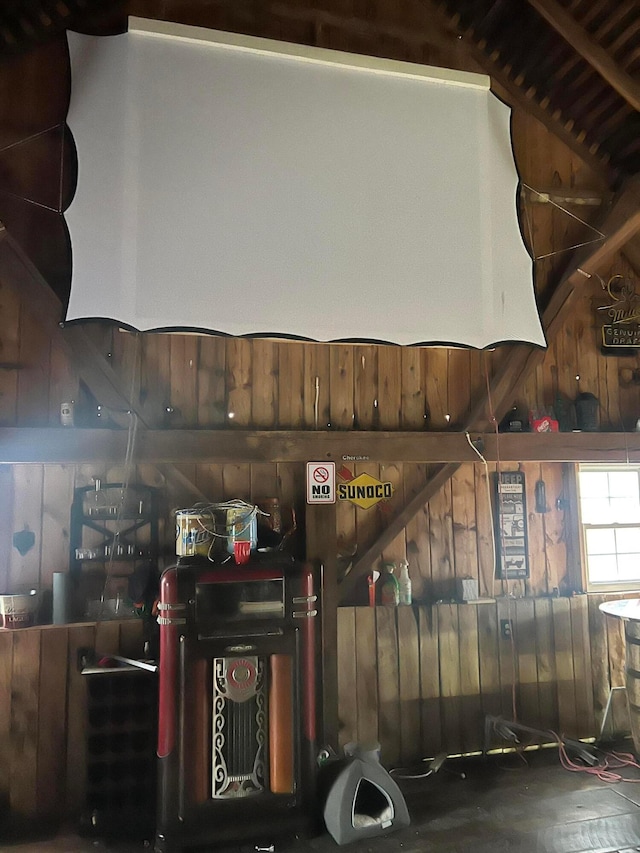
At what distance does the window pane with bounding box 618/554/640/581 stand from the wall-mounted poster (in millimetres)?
817

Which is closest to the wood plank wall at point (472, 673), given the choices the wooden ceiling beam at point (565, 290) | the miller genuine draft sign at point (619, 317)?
the wooden ceiling beam at point (565, 290)

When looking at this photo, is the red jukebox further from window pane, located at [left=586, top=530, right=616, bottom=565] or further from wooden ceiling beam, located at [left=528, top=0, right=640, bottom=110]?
wooden ceiling beam, located at [left=528, top=0, right=640, bottom=110]

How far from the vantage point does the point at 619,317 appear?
446 centimetres

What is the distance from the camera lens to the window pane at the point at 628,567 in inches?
177

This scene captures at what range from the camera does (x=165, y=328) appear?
3.31 metres

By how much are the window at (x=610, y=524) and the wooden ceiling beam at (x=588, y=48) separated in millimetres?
2418

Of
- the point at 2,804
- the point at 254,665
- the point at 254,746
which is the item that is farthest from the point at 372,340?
the point at 2,804

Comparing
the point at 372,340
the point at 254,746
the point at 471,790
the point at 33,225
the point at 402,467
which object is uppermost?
the point at 33,225

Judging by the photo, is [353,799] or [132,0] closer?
[353,799]

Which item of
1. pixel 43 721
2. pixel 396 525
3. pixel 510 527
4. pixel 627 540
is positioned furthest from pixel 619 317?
pixel 43 721

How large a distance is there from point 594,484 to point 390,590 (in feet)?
5.82

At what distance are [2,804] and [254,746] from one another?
4.54 feet

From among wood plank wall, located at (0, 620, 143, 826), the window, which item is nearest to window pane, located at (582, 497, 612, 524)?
the window

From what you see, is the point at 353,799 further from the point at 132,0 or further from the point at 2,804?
the point at 132,0
